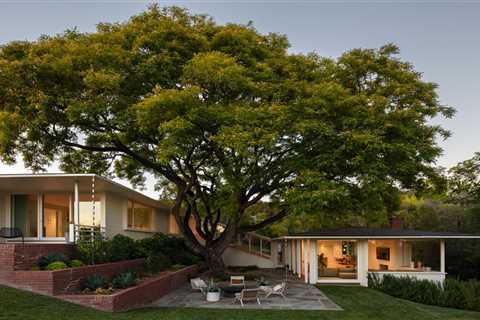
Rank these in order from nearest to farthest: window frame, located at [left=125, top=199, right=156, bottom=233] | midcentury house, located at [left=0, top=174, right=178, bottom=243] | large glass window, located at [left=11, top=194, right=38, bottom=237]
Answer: midcentury house, located at [left=0, top=174, right=178, bottom=243] → large glass window, located at [left=11, top=194, right=38, bottom=237] → window frame, located at [left=125, top=199, right=156, bottom=233]

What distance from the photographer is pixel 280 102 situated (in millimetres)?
18469

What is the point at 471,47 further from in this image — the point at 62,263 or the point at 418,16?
the point at 62,263

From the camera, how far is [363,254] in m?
24.1

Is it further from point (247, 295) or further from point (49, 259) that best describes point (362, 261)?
point (49, 259)

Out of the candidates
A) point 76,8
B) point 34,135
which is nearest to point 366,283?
point 34,135

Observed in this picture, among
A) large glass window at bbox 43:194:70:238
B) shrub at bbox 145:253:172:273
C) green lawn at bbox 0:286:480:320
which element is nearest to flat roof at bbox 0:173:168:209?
large glass window at bbox 43:194:70:238

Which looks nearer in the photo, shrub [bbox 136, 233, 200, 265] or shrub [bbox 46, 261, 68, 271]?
shrub [bbox 46, 261, 68, 271]

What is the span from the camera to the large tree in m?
16.9

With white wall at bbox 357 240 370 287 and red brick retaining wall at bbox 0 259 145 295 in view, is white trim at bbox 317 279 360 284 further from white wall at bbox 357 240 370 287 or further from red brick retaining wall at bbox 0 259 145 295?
red brick retaining wall at bbox 0 259 145 295

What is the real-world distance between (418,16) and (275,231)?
23565mm

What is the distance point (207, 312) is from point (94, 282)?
363cm

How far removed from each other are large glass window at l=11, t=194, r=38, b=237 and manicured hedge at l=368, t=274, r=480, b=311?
16775mm

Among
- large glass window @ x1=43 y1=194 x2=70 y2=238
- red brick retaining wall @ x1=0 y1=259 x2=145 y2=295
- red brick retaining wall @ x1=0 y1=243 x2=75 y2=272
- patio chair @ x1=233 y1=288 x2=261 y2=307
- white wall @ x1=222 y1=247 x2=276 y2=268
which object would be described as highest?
large glass window @ x1=43 y1=194 x2=70 y2=238

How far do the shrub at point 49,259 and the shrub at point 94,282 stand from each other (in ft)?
3.28
